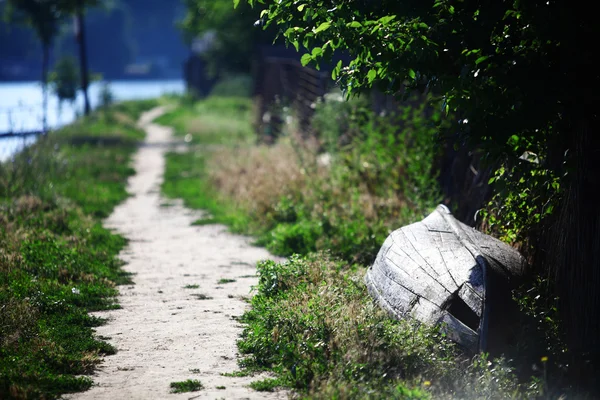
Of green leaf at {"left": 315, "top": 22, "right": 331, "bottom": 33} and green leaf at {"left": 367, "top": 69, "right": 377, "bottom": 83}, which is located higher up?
green leaf at {"left": 315, "top": 22, "right": 331, "bottom": 33}

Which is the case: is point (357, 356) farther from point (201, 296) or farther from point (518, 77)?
point (201, 296)

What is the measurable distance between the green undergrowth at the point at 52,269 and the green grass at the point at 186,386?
1.95ft

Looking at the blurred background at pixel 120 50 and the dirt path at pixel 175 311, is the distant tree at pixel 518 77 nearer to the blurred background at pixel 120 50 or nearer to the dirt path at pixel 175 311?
the dirt path at pixel 175 311

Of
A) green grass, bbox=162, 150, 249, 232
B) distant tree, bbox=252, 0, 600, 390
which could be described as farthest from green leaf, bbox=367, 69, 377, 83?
green grass, bbox=162, 150, 249, 232

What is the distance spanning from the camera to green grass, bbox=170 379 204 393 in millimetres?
4797

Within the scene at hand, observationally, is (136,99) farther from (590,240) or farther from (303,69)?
(590,240)

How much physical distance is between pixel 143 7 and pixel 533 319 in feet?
422

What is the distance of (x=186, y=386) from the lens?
4.85 m

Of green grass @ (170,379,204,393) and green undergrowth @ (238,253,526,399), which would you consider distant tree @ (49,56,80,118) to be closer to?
green undergrowth @ (238,253,526,399)

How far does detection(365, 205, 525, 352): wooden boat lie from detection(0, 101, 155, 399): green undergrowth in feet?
7.62

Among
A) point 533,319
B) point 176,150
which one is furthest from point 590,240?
point 176,150

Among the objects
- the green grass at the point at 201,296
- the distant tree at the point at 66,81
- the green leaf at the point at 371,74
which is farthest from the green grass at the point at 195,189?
the distant tree at the point at 66,81

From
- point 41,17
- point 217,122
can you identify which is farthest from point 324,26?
point 41,17

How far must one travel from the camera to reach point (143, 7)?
126 meters
